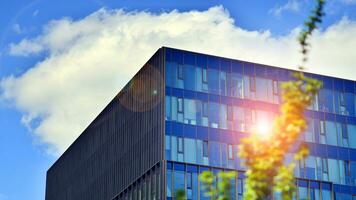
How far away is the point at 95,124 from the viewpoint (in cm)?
9275

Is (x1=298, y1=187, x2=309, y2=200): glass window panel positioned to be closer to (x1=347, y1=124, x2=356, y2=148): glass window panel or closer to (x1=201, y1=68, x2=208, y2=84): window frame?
(x1=347, y1=124, x2=356, y2=148): glass window panel

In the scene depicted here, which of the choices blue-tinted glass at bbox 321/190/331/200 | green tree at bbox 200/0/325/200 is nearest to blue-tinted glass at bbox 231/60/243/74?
blue-tinted glass at bbox 321/190/331/200

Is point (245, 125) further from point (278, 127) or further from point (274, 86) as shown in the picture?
point (278, 127)

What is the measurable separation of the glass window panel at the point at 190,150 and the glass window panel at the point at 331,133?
1496 centimetres

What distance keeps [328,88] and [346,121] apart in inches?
143

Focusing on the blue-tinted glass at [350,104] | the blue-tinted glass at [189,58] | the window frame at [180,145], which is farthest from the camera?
the blue-tinted glass at [350,104]

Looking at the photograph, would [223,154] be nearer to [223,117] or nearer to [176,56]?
[223,117]

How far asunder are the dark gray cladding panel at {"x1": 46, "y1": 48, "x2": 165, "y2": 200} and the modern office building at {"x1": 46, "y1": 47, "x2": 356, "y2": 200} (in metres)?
0.11

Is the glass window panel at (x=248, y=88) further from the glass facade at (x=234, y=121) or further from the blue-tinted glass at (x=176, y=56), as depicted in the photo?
the blue-tinted glass at (x=176, y=56)

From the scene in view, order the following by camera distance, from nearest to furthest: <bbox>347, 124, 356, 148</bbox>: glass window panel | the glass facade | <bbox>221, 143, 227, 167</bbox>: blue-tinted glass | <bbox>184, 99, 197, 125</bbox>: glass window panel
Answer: the glass facade
<bbox>184, 99, 197, 125</bbox>: glass window panel
<bbox>221, 143, 227, 167</bbox>: blue-tinted glass
<bbox>347, 124, 356, 148</bbox>: glass window panel

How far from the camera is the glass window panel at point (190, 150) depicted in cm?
7019

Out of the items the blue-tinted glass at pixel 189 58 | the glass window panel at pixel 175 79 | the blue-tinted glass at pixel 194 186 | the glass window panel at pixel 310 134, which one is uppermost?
the blue-tinted glass at pixel 189 58

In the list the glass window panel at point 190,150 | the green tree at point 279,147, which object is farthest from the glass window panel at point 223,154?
the green tree at point 279,147

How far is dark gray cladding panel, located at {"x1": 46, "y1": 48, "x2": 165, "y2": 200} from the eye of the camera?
239 feet
